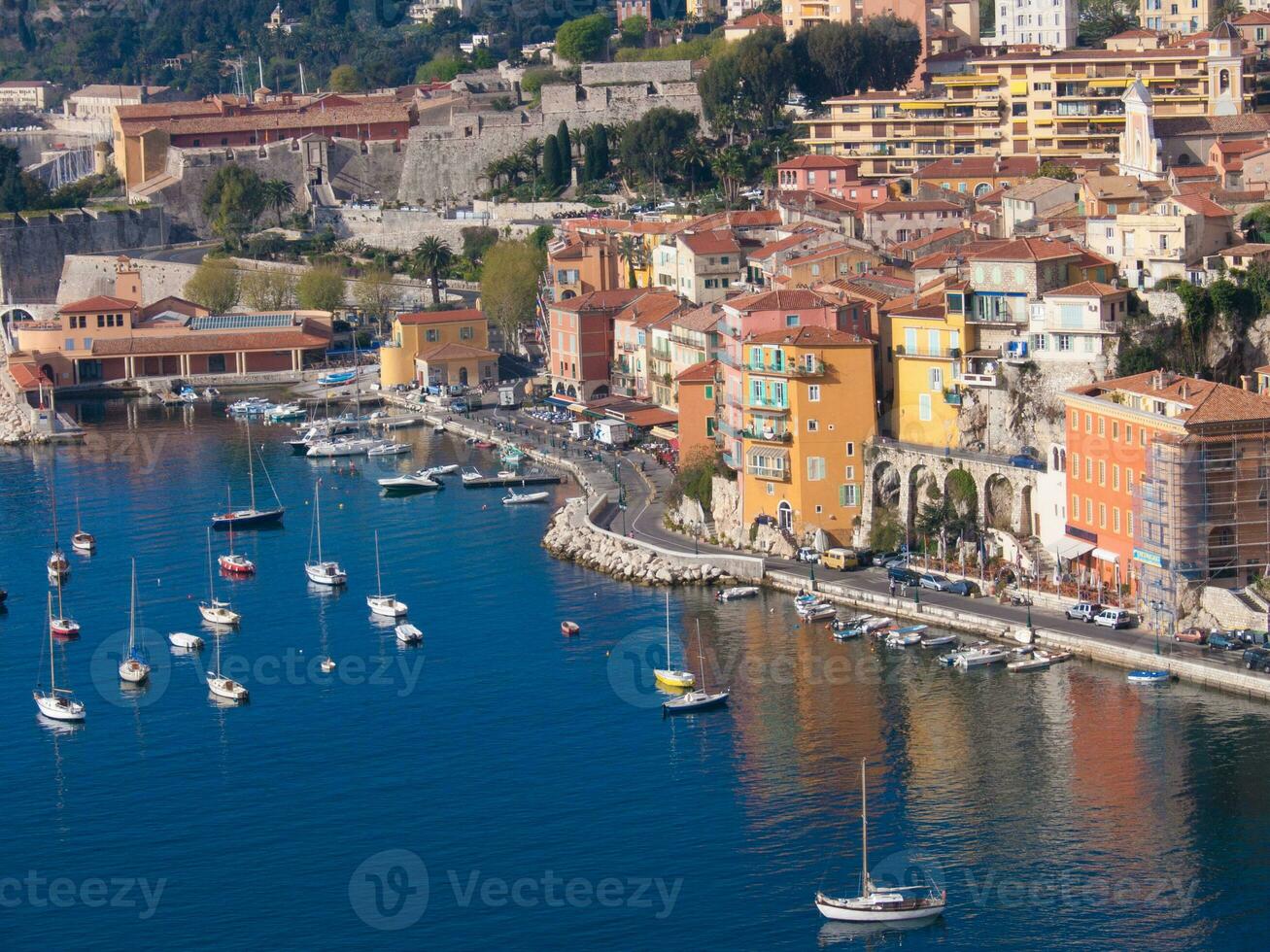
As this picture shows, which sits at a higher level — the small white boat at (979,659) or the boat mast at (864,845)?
the small white boat at (979,659)

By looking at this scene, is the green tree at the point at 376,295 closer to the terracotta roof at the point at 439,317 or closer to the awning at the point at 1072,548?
the terracotta roof at the point at 439,317

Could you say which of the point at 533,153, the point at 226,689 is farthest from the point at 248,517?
the point at 533,153

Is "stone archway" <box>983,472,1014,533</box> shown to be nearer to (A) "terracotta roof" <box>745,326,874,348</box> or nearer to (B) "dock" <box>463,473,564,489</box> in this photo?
(A) "terracotta roof" <box>745,326,874,348</box>

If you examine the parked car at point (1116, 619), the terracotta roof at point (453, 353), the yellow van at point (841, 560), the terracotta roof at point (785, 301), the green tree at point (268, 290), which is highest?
the terracotta roof at point (785, 301)

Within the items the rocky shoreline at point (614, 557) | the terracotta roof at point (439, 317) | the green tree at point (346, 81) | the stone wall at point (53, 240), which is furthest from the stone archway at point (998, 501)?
the green tree at point (346, 81)

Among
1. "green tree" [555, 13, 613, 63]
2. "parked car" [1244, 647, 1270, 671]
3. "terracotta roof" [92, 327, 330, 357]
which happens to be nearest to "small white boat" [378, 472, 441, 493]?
"terracotta roof" [92, 327, 330, 357]

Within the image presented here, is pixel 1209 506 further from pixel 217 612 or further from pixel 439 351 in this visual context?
pixel 439 351
